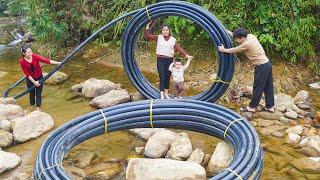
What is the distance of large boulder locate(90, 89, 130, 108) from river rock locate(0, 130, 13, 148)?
1.76m

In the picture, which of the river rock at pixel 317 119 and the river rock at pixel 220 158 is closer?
the river rock at pixel 220 158

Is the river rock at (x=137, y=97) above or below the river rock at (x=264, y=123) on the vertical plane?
above

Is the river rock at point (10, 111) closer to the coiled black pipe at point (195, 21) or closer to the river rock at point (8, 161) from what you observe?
the coiled black pipe at point (195, 21)

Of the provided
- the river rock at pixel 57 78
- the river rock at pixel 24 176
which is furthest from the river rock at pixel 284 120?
the river rock at pixel 57 78

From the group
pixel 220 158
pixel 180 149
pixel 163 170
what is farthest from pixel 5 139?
pixel 220 158

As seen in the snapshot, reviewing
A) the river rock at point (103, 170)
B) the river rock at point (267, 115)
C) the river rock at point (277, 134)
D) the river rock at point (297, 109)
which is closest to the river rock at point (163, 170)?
the river rock at point (103, 170)

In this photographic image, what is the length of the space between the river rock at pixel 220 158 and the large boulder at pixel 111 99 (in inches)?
106

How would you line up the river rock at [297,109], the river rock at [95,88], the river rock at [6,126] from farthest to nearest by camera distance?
the river rock at [95,88] < the river rock at [297,109] < the river rock at [6,126]

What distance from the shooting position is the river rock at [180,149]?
19.2 feet

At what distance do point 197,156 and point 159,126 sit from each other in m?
0.85

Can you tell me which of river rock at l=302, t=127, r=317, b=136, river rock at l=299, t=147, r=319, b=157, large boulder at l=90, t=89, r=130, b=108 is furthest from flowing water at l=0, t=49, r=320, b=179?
river rock at l=302, t=127, r=317, b=136

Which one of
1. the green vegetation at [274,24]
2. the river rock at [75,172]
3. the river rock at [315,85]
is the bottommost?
the river rock at [75,172]

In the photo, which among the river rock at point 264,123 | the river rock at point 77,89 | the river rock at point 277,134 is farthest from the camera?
the river rock at point 77,89

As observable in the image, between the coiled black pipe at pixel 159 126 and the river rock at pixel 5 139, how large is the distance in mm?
1224
